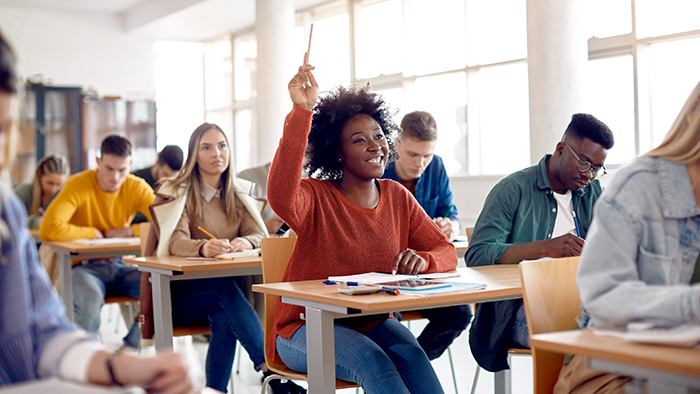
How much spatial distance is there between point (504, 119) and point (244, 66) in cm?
504

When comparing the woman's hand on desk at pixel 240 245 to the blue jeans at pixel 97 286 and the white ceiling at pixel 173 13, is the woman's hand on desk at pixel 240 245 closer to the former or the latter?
the blue jeans at pixel 97 286

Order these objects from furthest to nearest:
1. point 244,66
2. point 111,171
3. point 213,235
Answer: point 244,66
point 111,171
point 213,235

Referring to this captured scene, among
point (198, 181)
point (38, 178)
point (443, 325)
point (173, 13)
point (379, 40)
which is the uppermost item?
point (173, 13)

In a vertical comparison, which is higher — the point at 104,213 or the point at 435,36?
the point at 435,36

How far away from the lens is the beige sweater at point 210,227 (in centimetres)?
305

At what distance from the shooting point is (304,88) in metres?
2.02

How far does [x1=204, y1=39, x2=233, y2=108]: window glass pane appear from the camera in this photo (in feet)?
35.1

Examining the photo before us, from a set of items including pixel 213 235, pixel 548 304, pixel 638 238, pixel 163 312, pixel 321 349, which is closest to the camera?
pixel 638 238

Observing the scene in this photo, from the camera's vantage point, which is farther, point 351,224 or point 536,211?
point 536,211

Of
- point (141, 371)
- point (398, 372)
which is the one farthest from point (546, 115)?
point (141, 371)

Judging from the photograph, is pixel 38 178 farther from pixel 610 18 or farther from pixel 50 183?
pixel 610 18

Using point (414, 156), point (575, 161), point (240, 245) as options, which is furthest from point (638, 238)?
point (414, 156)

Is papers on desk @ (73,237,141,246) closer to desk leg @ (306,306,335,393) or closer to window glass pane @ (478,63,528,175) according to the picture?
desk leg @ (306,306,335,393)

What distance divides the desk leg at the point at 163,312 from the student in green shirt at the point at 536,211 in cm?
125
